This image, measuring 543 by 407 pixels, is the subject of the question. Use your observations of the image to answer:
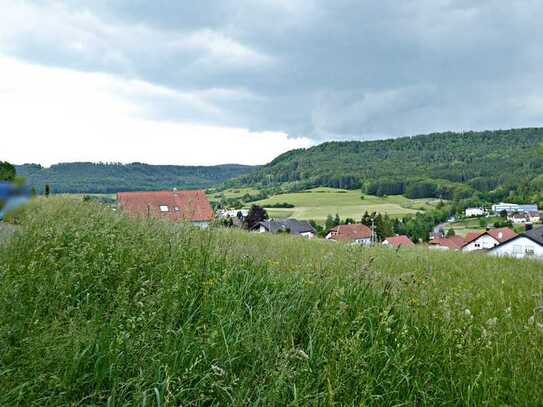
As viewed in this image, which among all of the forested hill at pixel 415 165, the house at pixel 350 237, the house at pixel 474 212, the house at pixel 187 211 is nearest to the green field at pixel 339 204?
the forested hill at pixel 415 165

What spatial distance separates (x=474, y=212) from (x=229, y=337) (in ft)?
248

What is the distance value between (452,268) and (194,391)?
21.9 feet

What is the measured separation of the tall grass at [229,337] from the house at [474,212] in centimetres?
7204

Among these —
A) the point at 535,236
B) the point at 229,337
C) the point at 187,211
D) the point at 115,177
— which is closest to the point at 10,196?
the point at 187,211

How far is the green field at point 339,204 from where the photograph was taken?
6428 centimetres

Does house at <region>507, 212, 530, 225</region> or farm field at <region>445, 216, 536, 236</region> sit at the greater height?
house at <region>507, 212, 530, 225</region>

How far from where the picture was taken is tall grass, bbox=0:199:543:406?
2281 mm

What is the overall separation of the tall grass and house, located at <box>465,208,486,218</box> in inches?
2836

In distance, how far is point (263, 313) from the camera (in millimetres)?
3232

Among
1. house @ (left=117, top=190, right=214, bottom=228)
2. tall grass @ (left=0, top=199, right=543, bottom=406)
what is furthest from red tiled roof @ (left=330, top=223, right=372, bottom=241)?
tall grass @ (left=0, top=199, right=543, bottom=406)

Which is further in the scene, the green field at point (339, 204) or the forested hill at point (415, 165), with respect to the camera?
the forested hill at point (415, 165)

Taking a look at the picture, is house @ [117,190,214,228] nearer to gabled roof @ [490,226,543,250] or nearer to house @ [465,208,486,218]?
gabled roof @ [490,226,543,250]

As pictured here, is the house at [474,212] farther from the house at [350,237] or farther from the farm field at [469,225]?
the house at [350,237]

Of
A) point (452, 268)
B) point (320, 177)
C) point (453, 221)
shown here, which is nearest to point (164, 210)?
point (452, 268)
